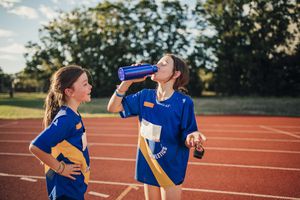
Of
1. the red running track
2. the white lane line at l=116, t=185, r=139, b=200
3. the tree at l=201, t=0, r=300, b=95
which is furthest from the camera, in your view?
the tree at l=201, t=0, r=300, b=95

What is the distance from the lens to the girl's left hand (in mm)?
2072

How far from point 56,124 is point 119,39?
3472 cm

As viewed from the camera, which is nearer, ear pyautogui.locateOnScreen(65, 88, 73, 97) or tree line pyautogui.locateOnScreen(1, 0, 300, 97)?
ear pyautogui.locateOnScreen(65, 88, 73, 97)

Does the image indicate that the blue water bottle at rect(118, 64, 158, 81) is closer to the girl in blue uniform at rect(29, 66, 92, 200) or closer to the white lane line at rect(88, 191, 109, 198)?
the girl in blue uniform at rect(29, 66, 92, 200)

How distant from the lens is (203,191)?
4.34 meters

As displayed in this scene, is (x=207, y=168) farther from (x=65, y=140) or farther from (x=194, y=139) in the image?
(x=65, y=140)

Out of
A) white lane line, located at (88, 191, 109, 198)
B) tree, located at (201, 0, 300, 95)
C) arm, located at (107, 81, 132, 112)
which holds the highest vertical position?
tree, located at (201, 0, 300, 95)

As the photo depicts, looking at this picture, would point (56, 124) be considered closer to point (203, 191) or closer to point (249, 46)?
point (203, 191)

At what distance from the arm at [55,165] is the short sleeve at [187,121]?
88 centimetres

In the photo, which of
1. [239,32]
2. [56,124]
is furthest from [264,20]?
[56,124]

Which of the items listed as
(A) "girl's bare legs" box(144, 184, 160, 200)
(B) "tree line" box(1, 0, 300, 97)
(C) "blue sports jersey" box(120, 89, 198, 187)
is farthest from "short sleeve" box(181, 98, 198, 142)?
(B) "tree line" box(1, 0, 300, 97)

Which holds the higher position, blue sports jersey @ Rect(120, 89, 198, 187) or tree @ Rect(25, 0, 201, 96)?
tree @ Rect(25, 0, 201, 96)

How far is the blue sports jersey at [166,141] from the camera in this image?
7.63 ft

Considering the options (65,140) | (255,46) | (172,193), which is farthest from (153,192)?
(255,46)
